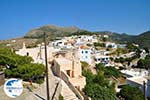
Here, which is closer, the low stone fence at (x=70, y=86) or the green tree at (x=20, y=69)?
the low stone fence at (x=70, y=86)

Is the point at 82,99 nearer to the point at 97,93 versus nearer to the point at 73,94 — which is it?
the point at 73,94

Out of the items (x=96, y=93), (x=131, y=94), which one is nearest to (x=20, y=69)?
(x=96, y=93)

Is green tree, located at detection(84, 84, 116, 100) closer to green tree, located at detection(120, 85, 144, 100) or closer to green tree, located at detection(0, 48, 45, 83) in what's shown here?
green tree, located at detection(0, 48, 45, 83)

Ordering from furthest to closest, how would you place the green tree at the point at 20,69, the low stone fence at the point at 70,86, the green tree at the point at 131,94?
the green tree at the point at 131,94, the green tree at the point at 20,69, the low stone fence at the point at 70,86

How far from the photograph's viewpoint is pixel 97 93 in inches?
845

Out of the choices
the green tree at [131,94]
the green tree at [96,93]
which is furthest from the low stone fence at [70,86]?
the green tree at [131,94]

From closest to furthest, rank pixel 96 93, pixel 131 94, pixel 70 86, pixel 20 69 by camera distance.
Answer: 1. pixel 20 69
2. pixel 70 86
3. pixel 96 93
4. pixel 131 94

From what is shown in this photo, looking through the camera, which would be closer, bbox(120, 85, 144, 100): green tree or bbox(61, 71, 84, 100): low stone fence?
bbox(61, 71, 84, 100): low stone fence

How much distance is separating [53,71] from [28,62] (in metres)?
4.14

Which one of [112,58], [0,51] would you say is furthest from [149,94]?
[112,58]

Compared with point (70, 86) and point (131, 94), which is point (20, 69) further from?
point (131, 94)

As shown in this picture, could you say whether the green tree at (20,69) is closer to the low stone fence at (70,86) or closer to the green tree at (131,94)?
the low stone fence at (70,86)

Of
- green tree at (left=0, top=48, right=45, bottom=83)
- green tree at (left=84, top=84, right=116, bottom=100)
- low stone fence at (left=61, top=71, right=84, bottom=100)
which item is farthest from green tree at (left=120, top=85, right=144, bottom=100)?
green tree at (left=0, top=48, right=45, bottom=83)

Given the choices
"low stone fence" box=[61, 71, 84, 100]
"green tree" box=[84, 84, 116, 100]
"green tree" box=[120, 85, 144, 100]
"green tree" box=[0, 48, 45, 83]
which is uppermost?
"green tree" box=[0, 48, 45, 83]
